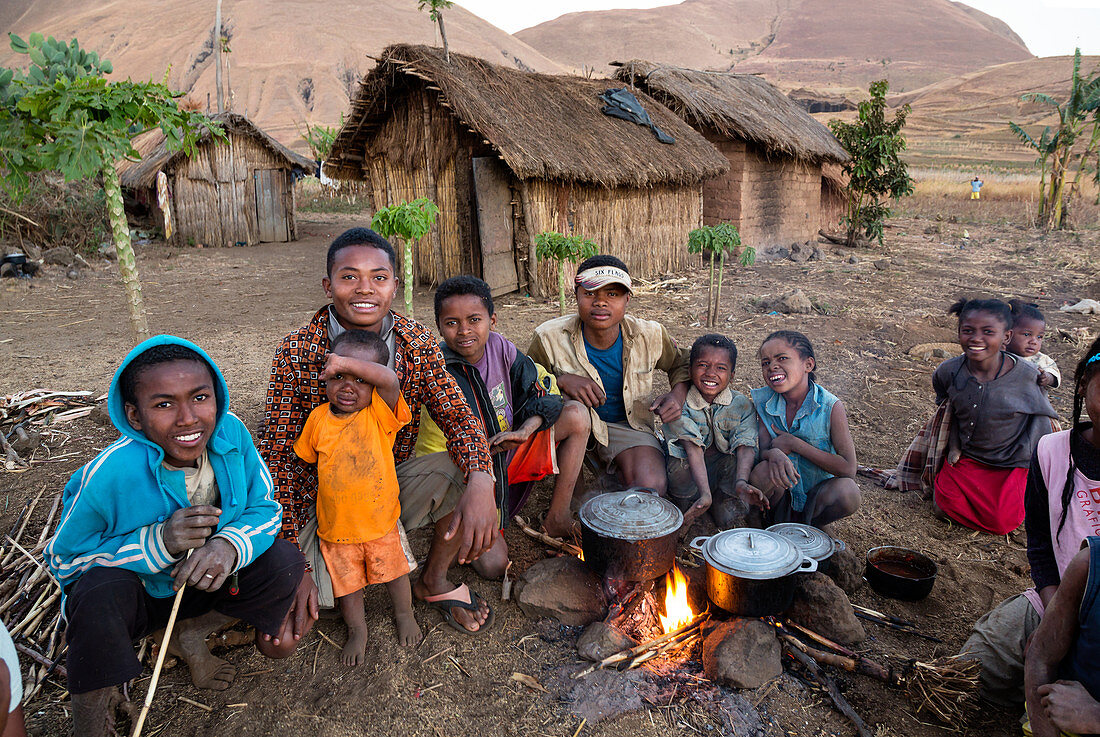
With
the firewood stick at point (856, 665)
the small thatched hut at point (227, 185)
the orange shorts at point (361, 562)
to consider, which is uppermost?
the small thatched hut at point (227, 185)

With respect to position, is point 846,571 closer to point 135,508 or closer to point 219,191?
point 135,508

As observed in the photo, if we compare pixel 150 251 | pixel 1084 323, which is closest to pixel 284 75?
pixel 150 251

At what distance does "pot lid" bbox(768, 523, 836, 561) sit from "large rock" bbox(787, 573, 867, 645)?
107 millimetres

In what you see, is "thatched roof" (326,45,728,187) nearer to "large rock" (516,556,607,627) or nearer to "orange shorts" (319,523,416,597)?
"large rock" (516,556,607,627)

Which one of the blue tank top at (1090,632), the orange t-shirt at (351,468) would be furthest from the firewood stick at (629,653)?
the blue tank top at (1090,632)

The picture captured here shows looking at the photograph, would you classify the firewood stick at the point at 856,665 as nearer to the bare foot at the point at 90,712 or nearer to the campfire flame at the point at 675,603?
the campfire flame at the point at 675,603

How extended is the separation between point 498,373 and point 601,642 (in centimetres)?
121

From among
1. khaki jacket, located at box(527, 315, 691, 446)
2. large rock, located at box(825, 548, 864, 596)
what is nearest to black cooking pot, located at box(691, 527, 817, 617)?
large rock, located at box(825, 548, 864, 596)

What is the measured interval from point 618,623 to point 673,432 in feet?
3.36

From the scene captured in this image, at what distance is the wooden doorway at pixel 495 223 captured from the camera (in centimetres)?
827

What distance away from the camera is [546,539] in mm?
2949

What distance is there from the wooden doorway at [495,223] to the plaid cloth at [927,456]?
6.07m

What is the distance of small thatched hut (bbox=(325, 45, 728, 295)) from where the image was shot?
7957mm

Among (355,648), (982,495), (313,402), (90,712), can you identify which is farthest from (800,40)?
(90,712)
